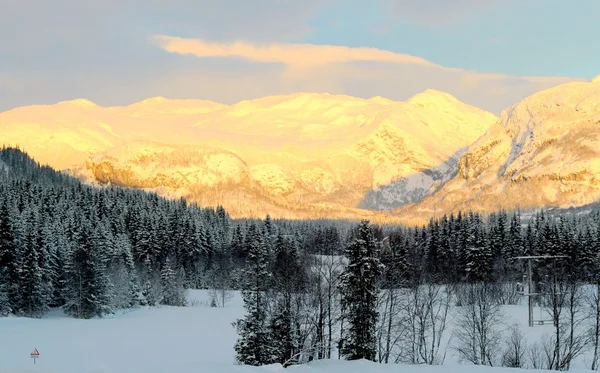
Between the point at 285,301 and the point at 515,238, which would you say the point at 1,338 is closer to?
the point at 285,301

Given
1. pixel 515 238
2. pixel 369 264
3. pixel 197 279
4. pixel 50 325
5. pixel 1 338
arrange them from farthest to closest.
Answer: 1. pixel 197 279
2. pixel 515 238
3. pixel 50 325
4. pixel 1 338
5. pixel 369 264

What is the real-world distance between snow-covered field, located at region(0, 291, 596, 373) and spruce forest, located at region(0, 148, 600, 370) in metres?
3.47

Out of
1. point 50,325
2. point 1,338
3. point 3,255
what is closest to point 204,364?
point 1,338

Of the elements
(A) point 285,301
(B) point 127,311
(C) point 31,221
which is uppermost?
(C) point 31,221

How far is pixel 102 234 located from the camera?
336 ft

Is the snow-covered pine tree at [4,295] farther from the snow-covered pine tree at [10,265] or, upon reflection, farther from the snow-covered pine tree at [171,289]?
the snow-covered pine tree at [171,289]

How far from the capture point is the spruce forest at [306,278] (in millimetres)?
47656

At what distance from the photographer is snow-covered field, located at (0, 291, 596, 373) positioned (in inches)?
1454

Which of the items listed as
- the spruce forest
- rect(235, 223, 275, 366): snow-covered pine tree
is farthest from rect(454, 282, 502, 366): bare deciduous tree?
rect(235, 223, 275, 366): snow-covered pine tree

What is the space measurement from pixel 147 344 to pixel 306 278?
19.0m

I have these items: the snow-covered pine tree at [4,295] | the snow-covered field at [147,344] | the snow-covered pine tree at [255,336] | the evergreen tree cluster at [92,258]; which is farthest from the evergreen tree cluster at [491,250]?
the snow-covered pine tree at [255,336]

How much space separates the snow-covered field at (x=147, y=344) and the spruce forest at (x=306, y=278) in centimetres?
347

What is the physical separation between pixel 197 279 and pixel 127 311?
135ft

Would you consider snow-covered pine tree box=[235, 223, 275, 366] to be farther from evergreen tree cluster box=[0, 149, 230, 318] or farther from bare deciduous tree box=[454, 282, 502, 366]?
evergreen tree cluster box=[0, 149, 230, 318]
